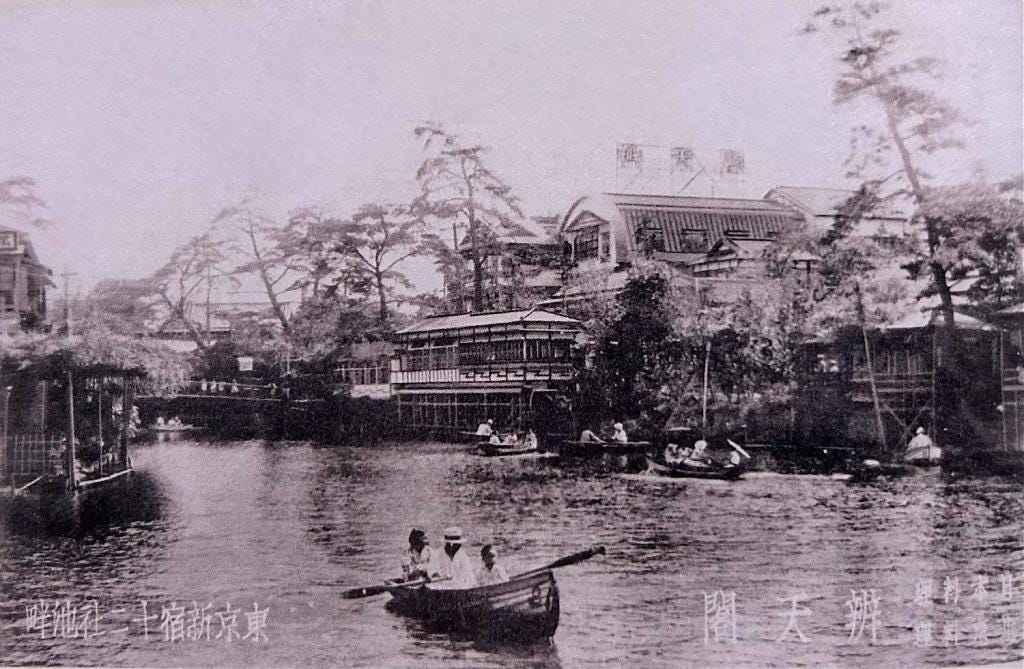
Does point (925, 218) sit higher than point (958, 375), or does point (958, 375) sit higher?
point (925, 218)

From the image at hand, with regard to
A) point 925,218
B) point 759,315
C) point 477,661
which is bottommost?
point 477,661

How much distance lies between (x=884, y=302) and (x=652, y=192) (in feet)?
3.42

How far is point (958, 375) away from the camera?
4027 mm

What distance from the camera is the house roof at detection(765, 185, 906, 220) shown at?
156 inches

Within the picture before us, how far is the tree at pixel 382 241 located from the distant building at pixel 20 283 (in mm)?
1165

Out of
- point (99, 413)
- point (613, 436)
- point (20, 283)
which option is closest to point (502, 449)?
point (613, 436)

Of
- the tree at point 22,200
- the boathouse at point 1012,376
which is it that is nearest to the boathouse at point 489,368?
the tree at point 22,200

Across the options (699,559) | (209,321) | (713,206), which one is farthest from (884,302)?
(209,321)

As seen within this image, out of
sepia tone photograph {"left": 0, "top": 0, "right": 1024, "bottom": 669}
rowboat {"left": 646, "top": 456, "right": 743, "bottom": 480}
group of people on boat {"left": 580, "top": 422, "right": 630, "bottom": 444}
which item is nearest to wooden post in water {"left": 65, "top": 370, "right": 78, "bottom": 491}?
sepia tone photograph {"left": 0, "top": 0, "right": 1024, "bottom": 669}

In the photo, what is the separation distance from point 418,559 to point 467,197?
1.38m

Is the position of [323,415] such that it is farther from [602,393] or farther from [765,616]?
[765,616]

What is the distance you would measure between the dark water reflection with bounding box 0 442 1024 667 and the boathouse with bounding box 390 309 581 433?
164mm

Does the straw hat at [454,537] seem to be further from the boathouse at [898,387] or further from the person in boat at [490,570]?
the boathouse at [898,387]

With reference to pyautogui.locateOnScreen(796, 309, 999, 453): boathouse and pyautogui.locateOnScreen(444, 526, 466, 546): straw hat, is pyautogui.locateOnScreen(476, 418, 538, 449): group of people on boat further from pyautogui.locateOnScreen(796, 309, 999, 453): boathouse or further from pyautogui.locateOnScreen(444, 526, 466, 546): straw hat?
pyautogui.locateOnScreen(796, 309, 999, 453): boathouse
